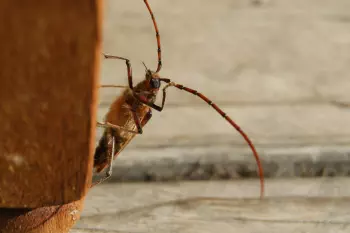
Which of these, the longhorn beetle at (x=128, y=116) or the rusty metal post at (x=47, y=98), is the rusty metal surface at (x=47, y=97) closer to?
the rusty metal post at (x=47, y=98)

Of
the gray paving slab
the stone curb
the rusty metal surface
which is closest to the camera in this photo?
the rusty metal surface

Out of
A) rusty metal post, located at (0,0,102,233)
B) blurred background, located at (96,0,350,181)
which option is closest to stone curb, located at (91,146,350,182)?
blurred background, located at (96,0,350,181)

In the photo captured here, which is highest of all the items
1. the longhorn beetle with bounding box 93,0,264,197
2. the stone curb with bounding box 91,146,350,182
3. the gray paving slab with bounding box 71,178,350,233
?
the longhorn beetle with bounding box 93,0,264,197

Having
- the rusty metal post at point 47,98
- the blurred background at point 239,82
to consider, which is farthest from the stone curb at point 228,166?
the rusty metal post at point 47,98

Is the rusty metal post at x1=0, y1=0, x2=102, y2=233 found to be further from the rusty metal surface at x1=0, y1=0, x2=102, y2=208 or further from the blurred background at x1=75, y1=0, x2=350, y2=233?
the blurred background at x1=75, y1=0, x2=350, y2=233

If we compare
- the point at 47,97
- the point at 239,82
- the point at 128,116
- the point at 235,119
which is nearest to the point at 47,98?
the point at 47,97
